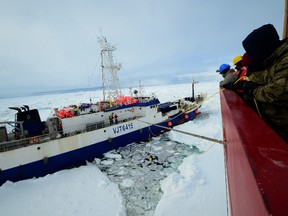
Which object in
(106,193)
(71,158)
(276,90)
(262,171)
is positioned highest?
(276,90)

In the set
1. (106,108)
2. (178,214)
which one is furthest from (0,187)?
(178,214)

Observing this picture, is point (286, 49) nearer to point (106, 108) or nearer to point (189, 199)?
point (189, 199)

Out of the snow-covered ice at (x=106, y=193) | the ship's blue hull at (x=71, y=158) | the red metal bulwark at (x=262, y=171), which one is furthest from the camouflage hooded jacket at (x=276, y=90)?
the ship's blue hull at (x=71, y=158)

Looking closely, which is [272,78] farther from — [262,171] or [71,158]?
[71,158]

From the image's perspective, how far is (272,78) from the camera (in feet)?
6.34

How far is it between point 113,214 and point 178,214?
263cm

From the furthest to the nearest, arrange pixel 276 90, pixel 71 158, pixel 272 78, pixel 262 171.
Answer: pixel 71 158
pixel 272 78
pixel 276 90
pixel 262 171

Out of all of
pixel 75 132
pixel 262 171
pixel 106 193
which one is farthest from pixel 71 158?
pixel 262 171

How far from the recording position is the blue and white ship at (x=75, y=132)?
34.6 feet

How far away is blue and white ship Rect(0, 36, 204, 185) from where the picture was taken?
415 inches

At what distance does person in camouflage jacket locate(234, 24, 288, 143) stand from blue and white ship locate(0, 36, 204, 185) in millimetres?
6725

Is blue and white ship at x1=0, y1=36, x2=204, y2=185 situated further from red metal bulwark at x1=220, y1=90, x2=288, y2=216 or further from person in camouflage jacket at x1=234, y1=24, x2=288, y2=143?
red metal bulwark at x1=220, y1=90, x2=288, y2=216

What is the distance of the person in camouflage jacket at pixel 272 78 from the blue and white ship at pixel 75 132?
6.73 metres

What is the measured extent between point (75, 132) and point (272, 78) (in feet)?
42.8
